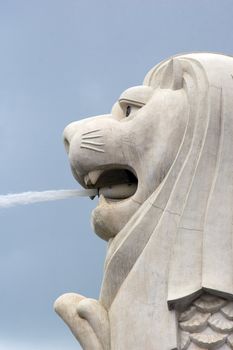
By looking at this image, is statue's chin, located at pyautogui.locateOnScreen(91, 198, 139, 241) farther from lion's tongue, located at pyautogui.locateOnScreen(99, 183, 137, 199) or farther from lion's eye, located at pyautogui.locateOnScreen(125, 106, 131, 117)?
lion's eye, located at pyautogui.locateOnScreen(125, 106, 131, 117)

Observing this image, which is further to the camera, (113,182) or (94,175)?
(113,182)

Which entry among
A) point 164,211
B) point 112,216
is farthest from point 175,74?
point 112,216

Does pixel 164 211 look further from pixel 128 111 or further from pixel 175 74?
pixel 175 74

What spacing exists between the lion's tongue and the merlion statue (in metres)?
0.01

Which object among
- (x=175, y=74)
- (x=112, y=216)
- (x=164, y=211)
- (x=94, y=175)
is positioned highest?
(x=175, y=74)

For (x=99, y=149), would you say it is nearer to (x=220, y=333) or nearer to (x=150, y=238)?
(x=150, y=238)

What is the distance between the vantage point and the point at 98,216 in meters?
9.30

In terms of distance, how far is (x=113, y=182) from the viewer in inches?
378

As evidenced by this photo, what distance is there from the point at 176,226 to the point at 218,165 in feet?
2.52

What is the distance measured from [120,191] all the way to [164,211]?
75 cm

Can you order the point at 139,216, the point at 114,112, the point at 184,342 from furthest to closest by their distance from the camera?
the point at 114,112
the point at 139,216
the point at 184,342

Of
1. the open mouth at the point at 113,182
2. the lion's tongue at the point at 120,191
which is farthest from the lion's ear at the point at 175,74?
the lion's tongue at the point at 120,191

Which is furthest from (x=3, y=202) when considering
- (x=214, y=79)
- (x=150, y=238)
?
(x=214, y=79)

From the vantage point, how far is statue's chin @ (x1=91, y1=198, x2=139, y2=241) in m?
9.15
